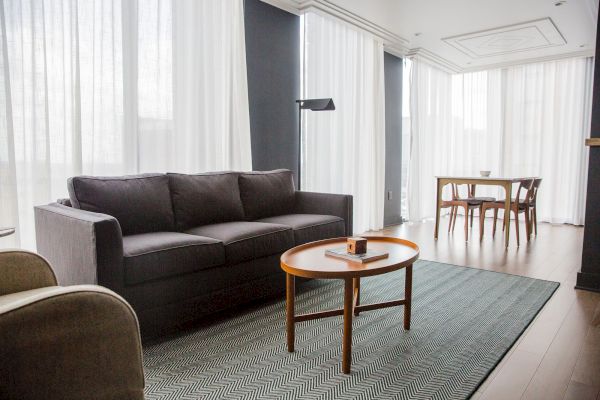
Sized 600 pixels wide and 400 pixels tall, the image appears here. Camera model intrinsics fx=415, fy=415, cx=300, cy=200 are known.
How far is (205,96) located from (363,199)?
8.40 ft

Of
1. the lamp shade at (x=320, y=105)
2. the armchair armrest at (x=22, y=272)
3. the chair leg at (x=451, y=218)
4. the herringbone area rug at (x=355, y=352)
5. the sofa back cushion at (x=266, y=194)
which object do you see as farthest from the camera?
the chair leg at (x=451, y=218)

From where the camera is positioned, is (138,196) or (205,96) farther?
(205,96)

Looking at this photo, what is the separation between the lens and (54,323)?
40.9 inches

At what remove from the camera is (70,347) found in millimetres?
1062

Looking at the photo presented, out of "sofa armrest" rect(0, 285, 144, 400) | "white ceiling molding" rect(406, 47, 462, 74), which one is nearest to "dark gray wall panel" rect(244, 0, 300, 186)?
"white ceiling molding" rect(406, 47, 462, 74)

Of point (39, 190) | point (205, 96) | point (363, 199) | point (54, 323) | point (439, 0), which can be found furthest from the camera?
point (363, 199)

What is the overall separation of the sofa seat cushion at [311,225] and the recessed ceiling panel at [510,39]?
374 centimetres

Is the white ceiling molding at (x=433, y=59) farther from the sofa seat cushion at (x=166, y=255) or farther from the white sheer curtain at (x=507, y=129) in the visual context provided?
the sofa seat cushion at (x=166, y=255)

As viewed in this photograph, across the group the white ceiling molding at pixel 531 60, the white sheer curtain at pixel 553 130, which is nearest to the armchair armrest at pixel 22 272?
the white sheer curtain at pixel 553 130

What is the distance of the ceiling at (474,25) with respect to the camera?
4469 millimetres

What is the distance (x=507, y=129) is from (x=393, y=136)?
228 cm

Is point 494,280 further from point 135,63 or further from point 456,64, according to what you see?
point 456,64

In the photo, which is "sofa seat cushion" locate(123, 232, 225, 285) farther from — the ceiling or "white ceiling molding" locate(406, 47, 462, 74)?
"white ceiling molding" locate(406, 47, 462, 74)

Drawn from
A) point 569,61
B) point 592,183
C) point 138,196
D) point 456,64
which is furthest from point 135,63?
point 569,61
